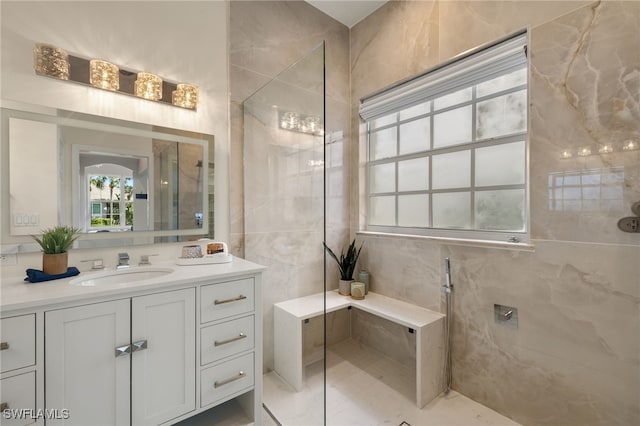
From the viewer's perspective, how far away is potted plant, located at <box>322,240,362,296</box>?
222 cm

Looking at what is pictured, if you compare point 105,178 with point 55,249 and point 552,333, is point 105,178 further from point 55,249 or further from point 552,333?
point 552,333

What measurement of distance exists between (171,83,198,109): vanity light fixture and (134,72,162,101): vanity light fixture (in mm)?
88

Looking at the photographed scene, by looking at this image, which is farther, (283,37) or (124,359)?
(283,37)

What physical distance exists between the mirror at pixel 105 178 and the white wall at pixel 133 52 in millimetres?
71

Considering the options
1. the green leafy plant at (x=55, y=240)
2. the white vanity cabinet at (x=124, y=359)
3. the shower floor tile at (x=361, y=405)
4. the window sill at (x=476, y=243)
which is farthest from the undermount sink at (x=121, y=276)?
the window sill at (x=476, y=243)

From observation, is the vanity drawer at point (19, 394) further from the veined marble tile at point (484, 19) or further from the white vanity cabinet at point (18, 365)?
the veined marble tile at point (484, 19)

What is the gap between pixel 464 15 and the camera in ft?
5.56

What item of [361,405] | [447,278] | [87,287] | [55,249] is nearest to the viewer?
[87,287]

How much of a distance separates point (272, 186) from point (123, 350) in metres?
1.07

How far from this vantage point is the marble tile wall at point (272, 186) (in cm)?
162

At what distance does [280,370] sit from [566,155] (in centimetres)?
192

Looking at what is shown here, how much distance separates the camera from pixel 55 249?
3.98ft

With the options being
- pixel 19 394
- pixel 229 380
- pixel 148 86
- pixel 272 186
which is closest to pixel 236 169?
pixel 272 186

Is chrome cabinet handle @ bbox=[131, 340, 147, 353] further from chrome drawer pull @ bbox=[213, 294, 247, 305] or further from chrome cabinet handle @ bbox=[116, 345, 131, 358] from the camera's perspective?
chrome drawer pull @ bbox=[213, 294, 247, 305]
